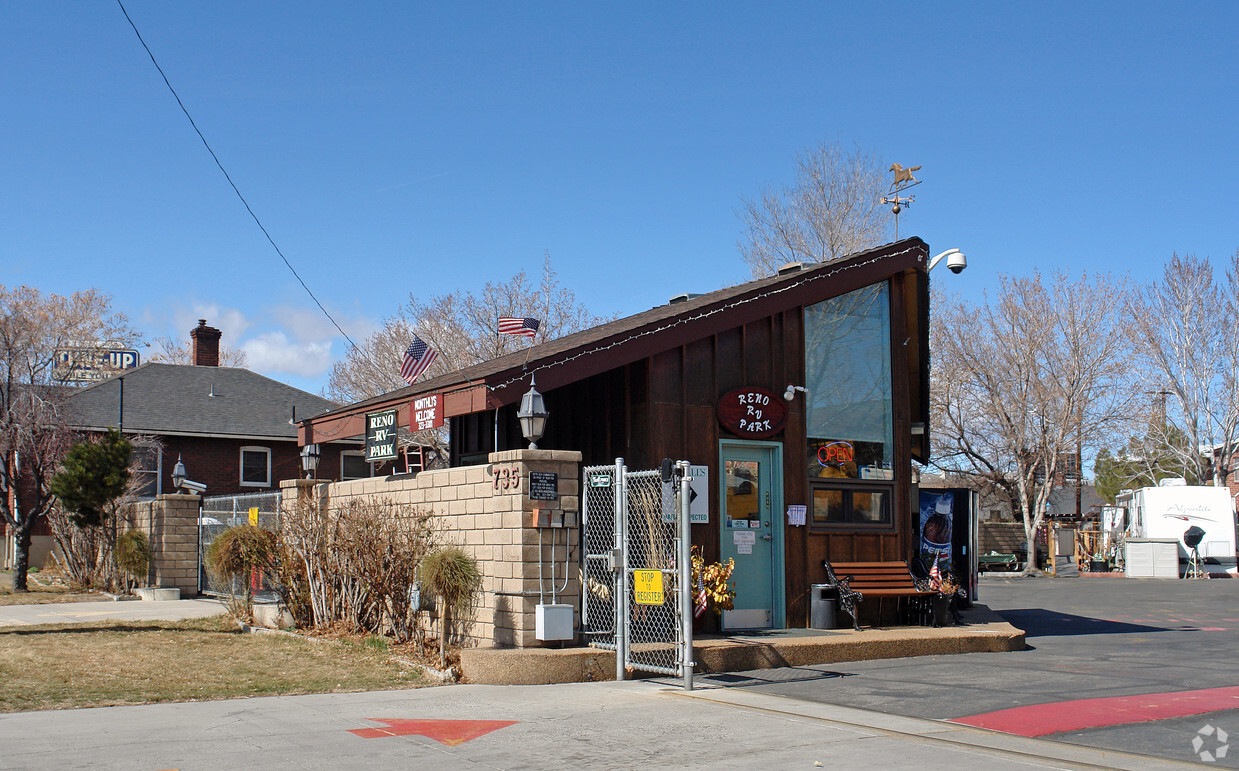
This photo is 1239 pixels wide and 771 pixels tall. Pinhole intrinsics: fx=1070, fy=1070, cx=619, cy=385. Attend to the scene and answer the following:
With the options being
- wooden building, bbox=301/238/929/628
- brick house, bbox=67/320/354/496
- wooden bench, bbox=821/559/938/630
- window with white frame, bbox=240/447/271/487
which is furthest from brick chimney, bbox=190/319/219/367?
wooden bench, bbox=821/559/938/630

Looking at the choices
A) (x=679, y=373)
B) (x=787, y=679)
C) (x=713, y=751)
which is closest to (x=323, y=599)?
(x=679, y=373)

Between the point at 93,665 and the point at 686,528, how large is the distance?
6326mm

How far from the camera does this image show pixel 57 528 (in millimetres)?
23078

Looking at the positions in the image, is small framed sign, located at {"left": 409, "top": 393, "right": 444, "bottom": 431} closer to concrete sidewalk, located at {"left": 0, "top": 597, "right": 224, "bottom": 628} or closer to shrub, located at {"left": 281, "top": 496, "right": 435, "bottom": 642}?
shrub, located at {"left": 281, "top": 496, "right": 435, "bottom": 642}

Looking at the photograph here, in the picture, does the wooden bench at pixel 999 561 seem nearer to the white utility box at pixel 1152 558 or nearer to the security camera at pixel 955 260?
the white utility box at pixel 1152 558

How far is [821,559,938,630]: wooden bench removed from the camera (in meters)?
13.2

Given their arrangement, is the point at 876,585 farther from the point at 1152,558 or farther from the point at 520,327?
the point at 1152,558

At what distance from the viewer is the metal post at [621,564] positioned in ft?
33.5

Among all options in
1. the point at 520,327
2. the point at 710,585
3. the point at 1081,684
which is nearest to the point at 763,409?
the point at 710,585

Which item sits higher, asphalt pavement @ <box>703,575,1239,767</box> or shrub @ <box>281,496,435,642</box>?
shrub @ <box>281,496,435,642</box>

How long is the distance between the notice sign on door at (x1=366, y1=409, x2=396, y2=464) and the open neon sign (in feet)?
17.9

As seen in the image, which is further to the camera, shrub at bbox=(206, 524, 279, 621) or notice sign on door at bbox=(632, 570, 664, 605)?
shrub at bbox=(206, 524, 279, 621)

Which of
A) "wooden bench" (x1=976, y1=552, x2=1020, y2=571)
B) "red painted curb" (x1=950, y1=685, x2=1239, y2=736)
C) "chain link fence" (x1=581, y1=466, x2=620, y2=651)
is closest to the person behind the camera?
"red painted curb" (x1=950, y1=685, x2=1239, y2=736)

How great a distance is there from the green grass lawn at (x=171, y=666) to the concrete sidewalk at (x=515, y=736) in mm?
563
